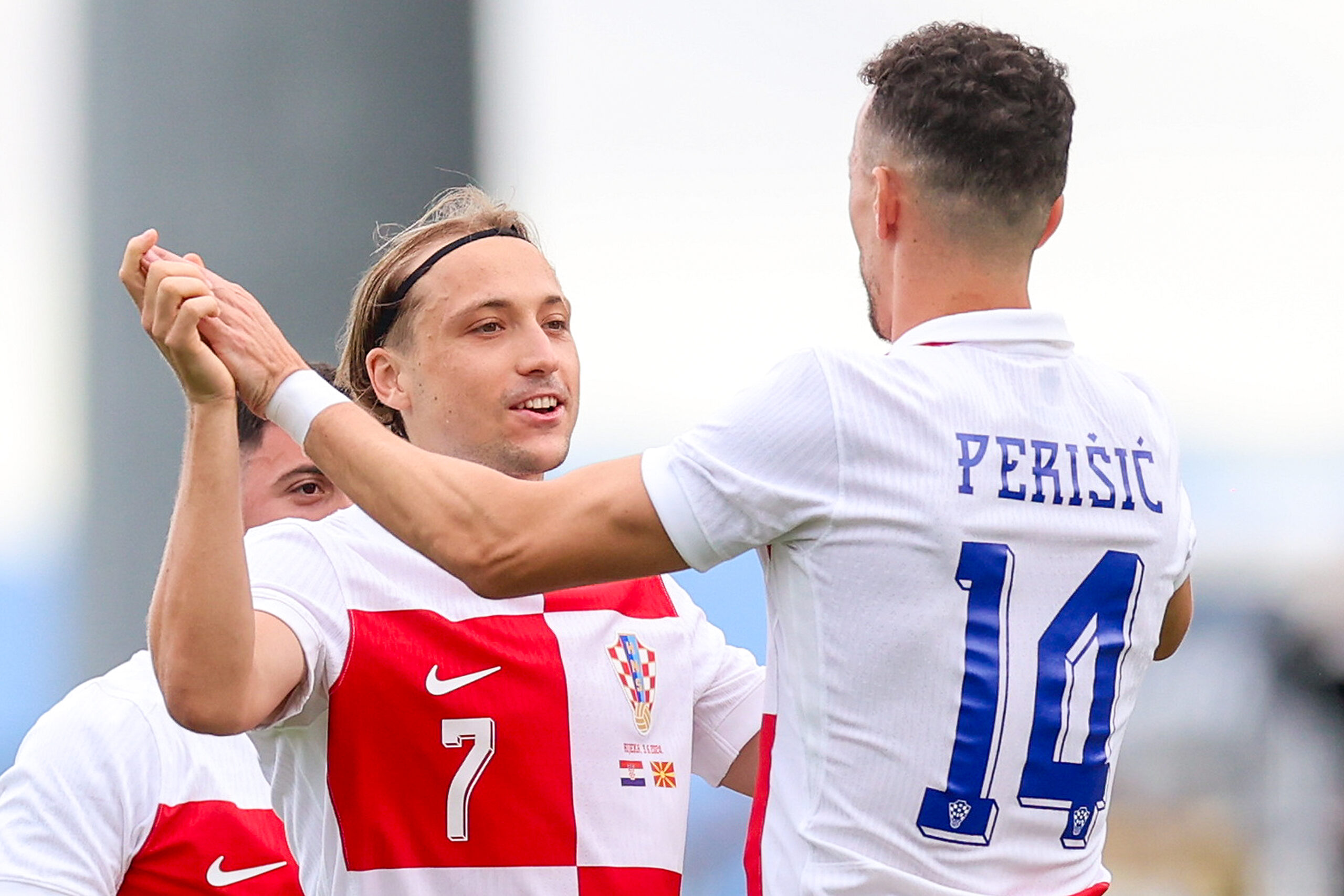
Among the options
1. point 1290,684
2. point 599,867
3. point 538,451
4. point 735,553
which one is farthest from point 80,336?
point 1290,684

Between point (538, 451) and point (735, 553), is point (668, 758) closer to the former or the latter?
point (538, 451)

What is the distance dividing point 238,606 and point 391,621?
408mm

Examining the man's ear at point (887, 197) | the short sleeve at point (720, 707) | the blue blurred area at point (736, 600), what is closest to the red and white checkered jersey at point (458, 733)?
the short sleeve at point (720, 707)

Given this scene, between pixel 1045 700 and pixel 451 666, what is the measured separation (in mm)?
971

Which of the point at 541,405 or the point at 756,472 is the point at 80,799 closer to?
the point at 541,405

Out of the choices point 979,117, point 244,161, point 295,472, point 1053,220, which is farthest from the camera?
point 244,161

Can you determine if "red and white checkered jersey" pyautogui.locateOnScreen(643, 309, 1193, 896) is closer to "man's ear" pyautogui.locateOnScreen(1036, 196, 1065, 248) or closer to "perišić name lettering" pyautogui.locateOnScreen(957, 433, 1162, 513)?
"perišić name lettering" pyautogui.locateOnScreen(957, 433, 1162, 513)

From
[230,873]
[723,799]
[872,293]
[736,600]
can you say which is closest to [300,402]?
[872,293]

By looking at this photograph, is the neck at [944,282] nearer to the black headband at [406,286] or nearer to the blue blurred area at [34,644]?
the black headband at [406,286]

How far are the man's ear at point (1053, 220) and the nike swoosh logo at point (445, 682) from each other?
1.10 meters

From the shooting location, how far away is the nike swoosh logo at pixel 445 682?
2.53 meters

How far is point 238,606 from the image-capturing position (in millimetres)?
2172

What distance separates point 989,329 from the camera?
6.90 feet

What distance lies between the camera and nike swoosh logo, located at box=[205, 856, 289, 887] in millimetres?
2928
